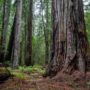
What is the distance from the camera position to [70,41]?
26.5 ft

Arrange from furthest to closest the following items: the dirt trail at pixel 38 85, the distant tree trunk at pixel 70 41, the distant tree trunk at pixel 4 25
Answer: the distant tree trunk at pixel 4 25 < the distant tree trunk at pixel 70 41 < the dirt trail at pixel 38 85

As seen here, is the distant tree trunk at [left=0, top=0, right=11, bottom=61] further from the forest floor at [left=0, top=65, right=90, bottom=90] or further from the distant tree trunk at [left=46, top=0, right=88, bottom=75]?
the forest floor at [left=0, top=65, right=90, bottom=90]

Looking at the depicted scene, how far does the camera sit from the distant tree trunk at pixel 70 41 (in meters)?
7.84

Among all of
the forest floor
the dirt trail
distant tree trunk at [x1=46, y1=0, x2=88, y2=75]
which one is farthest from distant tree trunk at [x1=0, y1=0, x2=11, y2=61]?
the dirt trail

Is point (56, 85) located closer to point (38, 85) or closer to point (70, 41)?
point (38, 85)

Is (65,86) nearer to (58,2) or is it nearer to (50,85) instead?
(50,85)

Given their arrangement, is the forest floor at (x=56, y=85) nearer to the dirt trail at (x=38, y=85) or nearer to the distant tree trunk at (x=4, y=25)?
the dirt trail at (x=38, y=85)

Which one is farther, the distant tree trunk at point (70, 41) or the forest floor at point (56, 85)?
the distant tree trunk at point (70, 41)

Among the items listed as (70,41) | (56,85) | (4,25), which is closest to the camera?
(56,85)

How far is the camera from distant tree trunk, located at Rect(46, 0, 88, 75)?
25.7ft

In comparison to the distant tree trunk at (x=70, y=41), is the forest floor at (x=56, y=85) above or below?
below

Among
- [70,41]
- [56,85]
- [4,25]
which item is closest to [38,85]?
[56,85]

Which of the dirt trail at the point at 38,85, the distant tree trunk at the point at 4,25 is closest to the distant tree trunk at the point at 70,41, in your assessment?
the dirt trail at the point at 38,85

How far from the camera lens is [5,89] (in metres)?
6.03
